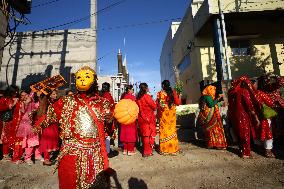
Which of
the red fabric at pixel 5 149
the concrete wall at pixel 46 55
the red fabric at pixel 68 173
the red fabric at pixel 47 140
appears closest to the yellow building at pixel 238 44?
the concrete wall at pixel 46 55

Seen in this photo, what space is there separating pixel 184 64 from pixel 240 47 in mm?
4944

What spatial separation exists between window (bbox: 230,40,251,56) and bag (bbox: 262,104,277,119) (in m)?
12.2

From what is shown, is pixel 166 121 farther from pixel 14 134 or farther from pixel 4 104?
pixel 4 104

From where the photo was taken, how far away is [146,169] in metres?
5.38

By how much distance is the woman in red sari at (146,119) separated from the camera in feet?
21.7

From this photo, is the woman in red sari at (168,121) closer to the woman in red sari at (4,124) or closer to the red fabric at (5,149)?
the woman in red sari at (4,124)

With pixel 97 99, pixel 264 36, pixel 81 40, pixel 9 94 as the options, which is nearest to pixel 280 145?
pixel 97 99

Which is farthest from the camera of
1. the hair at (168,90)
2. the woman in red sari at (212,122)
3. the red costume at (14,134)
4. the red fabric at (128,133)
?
the red fabric at (128,133)

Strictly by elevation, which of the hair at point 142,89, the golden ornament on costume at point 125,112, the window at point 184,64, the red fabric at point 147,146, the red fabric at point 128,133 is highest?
the window at point 184,64

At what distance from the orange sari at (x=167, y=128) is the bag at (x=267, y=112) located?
6.70ft

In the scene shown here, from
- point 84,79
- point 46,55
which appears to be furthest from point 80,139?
point 46,55

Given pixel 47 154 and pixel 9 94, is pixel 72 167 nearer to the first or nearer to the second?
pixel 47 154

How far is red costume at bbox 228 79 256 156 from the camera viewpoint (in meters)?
5.80

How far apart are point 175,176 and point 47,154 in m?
3.27
